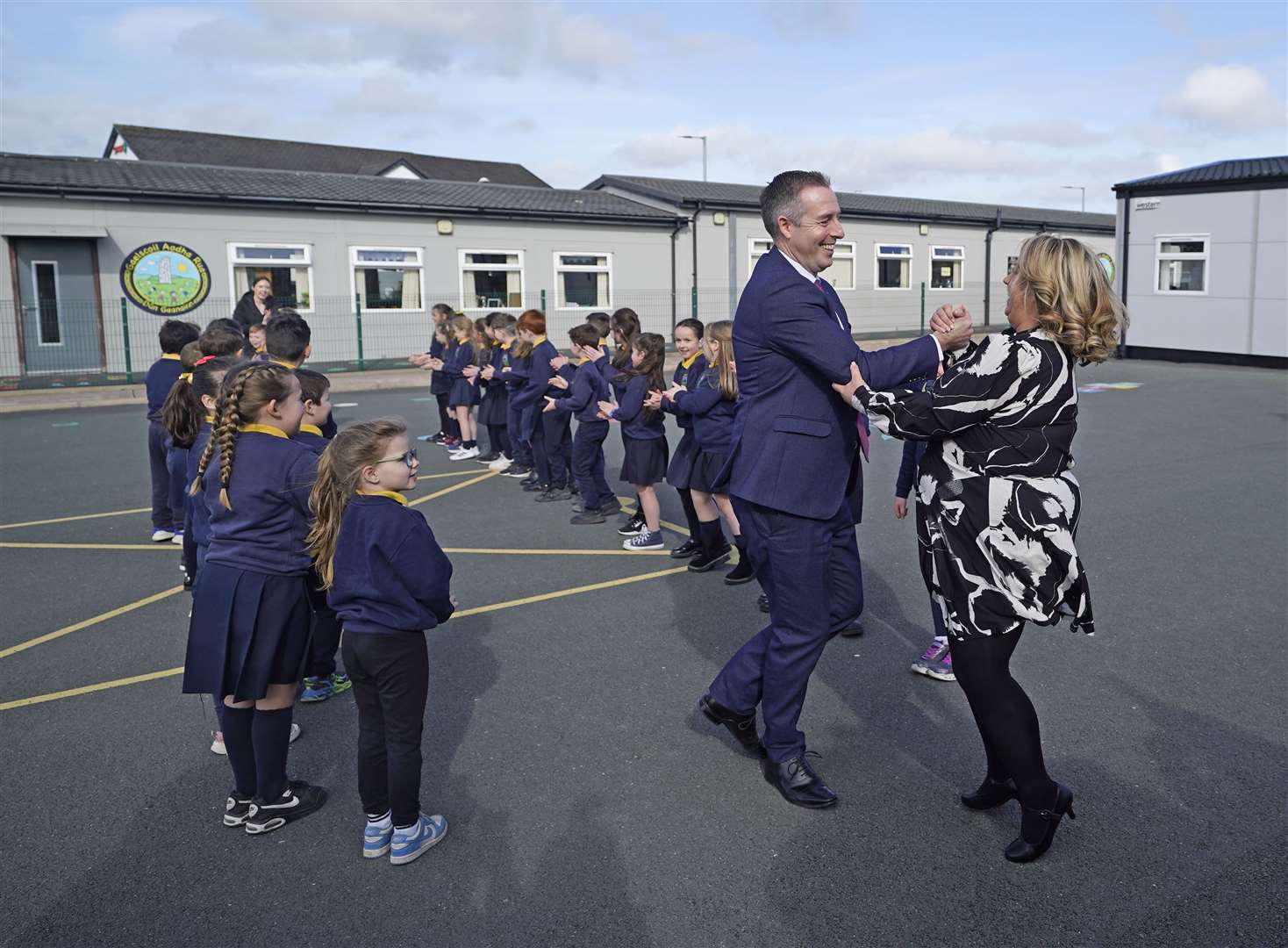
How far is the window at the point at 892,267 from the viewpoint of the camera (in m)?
32.2

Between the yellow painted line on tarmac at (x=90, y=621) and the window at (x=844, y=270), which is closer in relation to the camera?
the yellow painted line on tarmac at (x=90, y=621)

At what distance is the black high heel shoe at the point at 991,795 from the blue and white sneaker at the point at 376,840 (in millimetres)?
2022

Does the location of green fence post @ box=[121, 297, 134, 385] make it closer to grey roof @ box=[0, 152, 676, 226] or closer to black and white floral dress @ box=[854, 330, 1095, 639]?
grey roof @ box=[0, 152, 676, 226]

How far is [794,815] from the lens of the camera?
3600 mm

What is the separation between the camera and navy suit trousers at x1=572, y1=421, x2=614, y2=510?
27.8 feet

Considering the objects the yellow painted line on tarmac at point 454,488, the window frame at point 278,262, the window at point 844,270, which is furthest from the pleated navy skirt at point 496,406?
the window at point 844,270

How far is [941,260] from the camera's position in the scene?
34062mm

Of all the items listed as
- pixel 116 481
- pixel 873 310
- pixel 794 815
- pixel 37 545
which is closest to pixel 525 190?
pixel 873 310

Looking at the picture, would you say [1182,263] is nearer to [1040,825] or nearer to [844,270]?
[844,270]

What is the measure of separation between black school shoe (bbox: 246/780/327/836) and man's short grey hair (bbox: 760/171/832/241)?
263cm

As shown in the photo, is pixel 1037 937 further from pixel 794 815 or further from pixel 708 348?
pixel 708 348

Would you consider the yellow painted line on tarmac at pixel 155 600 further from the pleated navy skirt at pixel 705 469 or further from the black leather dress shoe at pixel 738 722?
the black leather dress shoe at pixel 738 722

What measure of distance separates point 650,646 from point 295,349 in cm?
278

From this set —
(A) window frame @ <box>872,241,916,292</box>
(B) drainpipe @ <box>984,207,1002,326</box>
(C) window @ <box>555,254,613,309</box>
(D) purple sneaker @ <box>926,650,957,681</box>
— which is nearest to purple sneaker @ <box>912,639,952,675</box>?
(D) purple sneaker @ <box>926,650,957,681</box>
